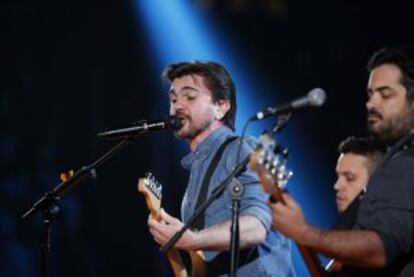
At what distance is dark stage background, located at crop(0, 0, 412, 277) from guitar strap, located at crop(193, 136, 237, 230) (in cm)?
198

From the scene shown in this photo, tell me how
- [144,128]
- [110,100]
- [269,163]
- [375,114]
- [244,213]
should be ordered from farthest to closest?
1. [110,100]
2. [144,128]
3. [244,213]
4. [375,114]
5. [269,163]

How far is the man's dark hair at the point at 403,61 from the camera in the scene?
271 cm

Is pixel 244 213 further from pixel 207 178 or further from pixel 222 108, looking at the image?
pixel 222 108

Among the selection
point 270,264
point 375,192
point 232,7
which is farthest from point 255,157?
point 232,7

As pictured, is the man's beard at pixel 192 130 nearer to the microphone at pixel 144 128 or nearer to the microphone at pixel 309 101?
the microphone at pixel 144 128

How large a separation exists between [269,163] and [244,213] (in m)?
0.84

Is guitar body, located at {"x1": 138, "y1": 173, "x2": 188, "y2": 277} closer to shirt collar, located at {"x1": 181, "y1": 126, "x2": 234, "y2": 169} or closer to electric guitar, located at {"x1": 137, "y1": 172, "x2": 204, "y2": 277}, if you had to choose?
electric guitar, located at {"x1": 137, "y1": 172, "x2": 204, "y2": 277}

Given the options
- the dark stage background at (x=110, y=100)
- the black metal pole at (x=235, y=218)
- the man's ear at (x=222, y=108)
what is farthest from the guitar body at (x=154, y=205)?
the dark stage background at (x=110, y=100)

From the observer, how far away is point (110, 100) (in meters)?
5.70

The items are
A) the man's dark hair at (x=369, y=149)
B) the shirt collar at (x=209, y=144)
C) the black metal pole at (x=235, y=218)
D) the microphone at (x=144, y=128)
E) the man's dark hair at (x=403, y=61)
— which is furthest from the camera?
the shirt collar at (x=209, y=144)

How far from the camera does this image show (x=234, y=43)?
5.61 meters

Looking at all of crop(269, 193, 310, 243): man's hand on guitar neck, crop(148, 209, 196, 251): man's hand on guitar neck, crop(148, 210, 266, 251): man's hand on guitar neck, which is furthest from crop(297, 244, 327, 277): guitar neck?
crop(269, 193, 310, 243): man's hand on guitar neck

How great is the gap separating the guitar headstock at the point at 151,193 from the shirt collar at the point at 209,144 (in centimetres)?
20

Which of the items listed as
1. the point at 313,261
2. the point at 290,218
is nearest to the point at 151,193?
the point at 313,261
